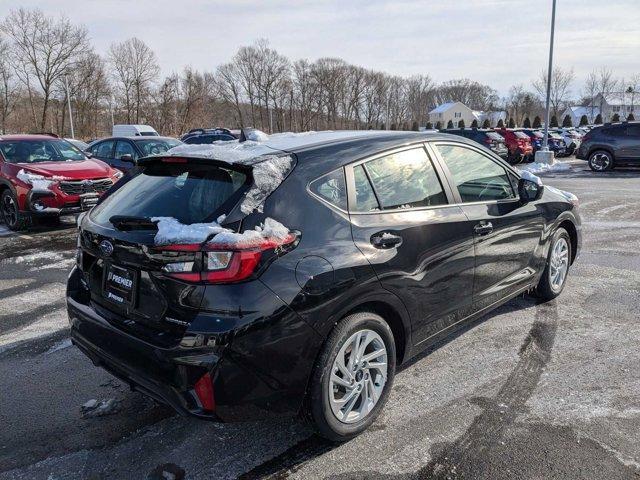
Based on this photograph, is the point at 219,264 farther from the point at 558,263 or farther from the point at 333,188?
the point at 558,263

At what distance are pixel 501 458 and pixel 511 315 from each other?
2.26 meters

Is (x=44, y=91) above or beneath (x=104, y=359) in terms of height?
above

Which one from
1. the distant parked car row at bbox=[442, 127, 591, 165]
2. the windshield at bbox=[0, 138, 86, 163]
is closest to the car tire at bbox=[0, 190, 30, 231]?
the windshield at bbox=[0, 138, 86, 163]

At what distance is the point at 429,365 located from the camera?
3873 millimetres

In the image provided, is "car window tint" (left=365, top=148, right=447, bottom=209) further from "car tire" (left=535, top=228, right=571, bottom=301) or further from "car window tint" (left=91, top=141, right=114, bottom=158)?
"car window tint" (left=91, top=141, right=114, bottom=158)

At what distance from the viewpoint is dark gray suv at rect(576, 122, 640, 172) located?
1792cm

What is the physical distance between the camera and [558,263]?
5148 mm

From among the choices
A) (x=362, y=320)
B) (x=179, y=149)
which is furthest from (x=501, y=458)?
(x=179, y=149)

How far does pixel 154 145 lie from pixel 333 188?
10.6m

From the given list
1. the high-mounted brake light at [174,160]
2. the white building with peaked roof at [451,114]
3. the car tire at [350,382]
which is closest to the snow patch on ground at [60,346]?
the high-mounted brake light at [174,160]

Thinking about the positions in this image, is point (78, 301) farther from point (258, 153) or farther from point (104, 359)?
point (258, 153)

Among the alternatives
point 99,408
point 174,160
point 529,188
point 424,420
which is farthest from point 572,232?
point 99,408

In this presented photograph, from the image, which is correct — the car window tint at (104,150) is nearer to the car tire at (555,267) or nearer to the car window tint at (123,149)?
the car window tint at (123,149)

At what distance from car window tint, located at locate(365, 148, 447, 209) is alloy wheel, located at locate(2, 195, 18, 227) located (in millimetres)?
8139
